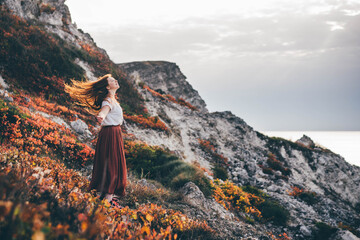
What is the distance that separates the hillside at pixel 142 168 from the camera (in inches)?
95.0

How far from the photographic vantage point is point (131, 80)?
928 inches

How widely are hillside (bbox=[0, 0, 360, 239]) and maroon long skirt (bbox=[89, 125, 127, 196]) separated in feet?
1.30

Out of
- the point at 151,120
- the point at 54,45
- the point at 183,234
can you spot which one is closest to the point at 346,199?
the point at 151,120

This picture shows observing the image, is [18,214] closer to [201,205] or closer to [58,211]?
[58,211]

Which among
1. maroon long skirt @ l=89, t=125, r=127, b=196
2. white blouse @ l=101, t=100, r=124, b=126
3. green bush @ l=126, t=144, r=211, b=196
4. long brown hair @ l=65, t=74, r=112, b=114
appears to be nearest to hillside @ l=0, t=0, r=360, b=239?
green bush @ l=126, t=144, r=211, b=196

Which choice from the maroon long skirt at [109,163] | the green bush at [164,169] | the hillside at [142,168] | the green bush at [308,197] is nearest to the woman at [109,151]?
the maroon long skirt at [109,163]

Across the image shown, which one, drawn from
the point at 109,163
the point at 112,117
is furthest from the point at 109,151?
the point at 112,117

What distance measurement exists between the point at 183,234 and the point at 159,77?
144 ft

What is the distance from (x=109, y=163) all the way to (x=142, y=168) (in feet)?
17.0

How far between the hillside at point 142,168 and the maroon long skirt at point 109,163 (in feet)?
1.30

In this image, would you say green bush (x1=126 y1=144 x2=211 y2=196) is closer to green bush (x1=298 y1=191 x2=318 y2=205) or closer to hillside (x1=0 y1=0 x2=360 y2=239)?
hillside (x1=0 y1=0 x2=360 y2=239)

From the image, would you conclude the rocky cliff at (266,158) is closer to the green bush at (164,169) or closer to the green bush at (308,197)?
the green bush at (308,197)

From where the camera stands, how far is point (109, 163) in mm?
4262

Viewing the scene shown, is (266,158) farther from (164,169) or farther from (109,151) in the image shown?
(109,151)
